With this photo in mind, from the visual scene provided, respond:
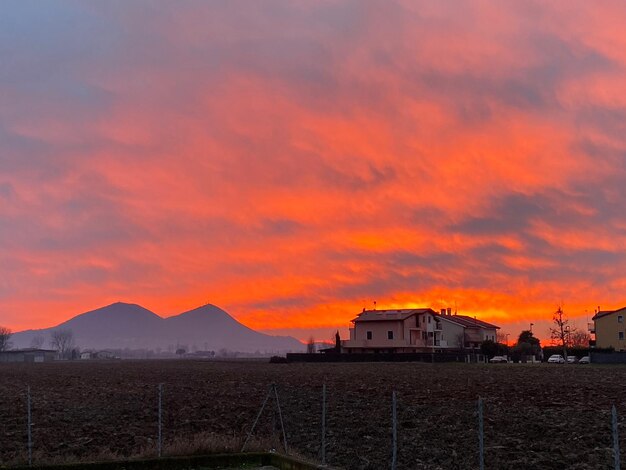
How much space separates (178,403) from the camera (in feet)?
110

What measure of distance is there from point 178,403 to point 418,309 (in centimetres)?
8923

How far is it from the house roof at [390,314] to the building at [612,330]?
96.5ft

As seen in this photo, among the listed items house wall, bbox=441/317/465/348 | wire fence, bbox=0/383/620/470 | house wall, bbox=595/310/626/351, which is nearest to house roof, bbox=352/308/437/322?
house wall, bbox=441/317/465/348

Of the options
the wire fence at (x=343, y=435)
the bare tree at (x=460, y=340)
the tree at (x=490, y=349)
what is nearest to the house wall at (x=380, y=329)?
the tree at (x=490, y=349)

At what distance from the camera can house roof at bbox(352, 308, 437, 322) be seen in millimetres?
114875

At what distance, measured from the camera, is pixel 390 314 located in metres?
117

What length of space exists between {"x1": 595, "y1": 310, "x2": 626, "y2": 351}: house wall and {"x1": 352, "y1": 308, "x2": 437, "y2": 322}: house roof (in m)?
29.4

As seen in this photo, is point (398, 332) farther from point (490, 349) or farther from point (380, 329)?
point (490, 349)

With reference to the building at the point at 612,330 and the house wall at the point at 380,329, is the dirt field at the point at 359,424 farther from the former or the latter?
the building at the point at 612,330

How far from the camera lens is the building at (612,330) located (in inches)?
4456

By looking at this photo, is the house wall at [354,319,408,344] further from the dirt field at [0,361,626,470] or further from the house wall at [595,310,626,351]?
the dirt field at [0,361,626,470]

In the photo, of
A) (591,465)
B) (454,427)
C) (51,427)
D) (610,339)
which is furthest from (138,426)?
(610,339)

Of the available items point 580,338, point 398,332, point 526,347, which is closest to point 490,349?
point 526,347

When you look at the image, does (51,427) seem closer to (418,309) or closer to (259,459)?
(259,459)
